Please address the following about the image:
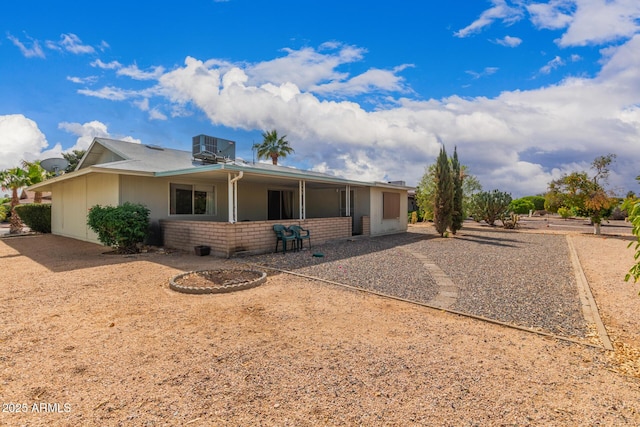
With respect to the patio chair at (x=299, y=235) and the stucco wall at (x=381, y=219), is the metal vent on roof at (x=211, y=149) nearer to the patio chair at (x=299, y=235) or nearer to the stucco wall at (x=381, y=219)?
the patio chair at (x=299, y=235)

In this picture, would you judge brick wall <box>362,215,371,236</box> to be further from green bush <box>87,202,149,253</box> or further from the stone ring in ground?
green bush <box>87,202,149,253</box>

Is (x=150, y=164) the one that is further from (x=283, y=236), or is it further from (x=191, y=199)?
(x=283, y=236)

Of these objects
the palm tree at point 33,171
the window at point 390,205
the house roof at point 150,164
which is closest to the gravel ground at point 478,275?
the house roof at point 150,164

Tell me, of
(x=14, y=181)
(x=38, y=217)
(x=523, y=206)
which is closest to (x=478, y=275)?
(x=38, y=217)

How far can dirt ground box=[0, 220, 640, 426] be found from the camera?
2.19 m

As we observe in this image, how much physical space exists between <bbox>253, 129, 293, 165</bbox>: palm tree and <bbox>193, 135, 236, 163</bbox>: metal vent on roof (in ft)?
52.3

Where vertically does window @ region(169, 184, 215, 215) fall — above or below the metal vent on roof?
below

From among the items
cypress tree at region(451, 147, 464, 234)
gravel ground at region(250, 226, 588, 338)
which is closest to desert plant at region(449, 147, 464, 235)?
cypress tree at region(451, 147, 464, 234)

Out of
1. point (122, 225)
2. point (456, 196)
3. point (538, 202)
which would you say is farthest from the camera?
point (538, 202)

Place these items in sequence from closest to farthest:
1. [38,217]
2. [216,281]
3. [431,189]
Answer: [216,281] < [38,217] < [431,189]

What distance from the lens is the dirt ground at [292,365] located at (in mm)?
2193

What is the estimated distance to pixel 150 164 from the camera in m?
11.4

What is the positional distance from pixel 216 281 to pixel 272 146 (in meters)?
25.0

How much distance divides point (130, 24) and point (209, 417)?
12758 millimetres
